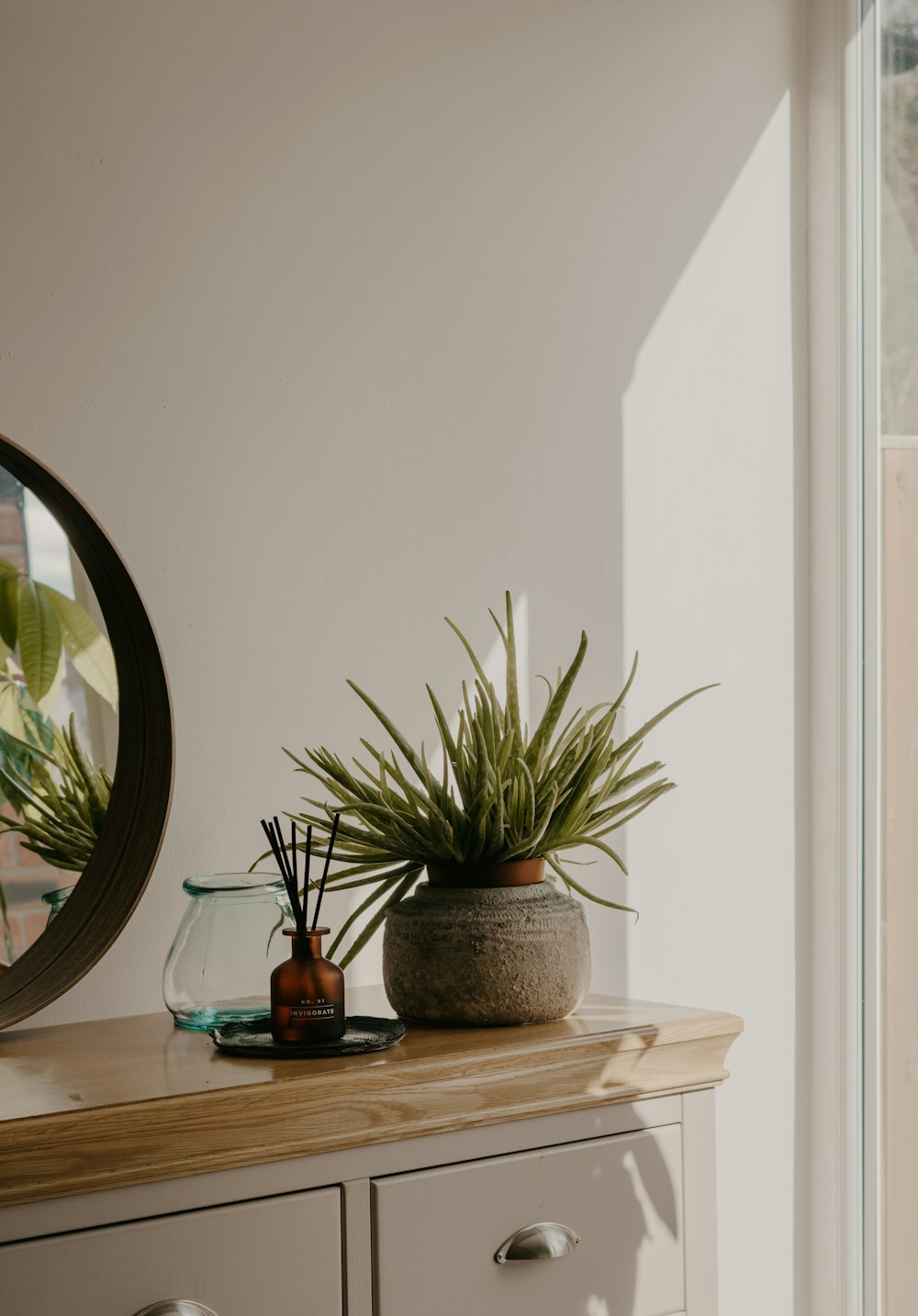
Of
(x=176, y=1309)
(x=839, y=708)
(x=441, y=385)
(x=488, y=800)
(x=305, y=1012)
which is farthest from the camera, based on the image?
(x=839, y=708)

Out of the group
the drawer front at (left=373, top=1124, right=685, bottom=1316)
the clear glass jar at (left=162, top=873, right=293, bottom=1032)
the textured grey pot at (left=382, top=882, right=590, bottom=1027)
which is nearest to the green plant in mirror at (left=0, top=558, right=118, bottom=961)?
the clear glass jar at (left=162, top=873, right=293, bottom=1032)

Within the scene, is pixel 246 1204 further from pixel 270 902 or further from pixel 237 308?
pixel 237 308

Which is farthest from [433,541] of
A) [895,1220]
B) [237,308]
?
[895,1220]

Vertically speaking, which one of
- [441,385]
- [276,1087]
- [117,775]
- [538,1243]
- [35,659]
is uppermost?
[441,385]

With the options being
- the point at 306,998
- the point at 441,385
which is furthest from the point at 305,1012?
the point at 441,385

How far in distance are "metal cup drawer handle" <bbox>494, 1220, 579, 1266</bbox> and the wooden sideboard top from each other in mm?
106

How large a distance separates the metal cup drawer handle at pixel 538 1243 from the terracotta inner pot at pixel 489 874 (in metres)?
0.33

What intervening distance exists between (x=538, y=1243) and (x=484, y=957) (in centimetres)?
26

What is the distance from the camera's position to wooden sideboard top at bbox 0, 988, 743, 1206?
1.04m

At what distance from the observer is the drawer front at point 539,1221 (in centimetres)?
119

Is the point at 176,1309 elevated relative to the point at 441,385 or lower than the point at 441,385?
lower

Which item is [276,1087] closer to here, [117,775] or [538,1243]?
[538,1243]

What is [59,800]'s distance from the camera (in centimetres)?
138

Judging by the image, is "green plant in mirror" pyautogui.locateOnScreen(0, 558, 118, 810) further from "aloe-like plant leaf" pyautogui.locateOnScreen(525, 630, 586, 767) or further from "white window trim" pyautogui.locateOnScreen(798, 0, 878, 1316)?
"white window trim" pyautogui.locateOnScreen(798, 0, 878, 1316)
